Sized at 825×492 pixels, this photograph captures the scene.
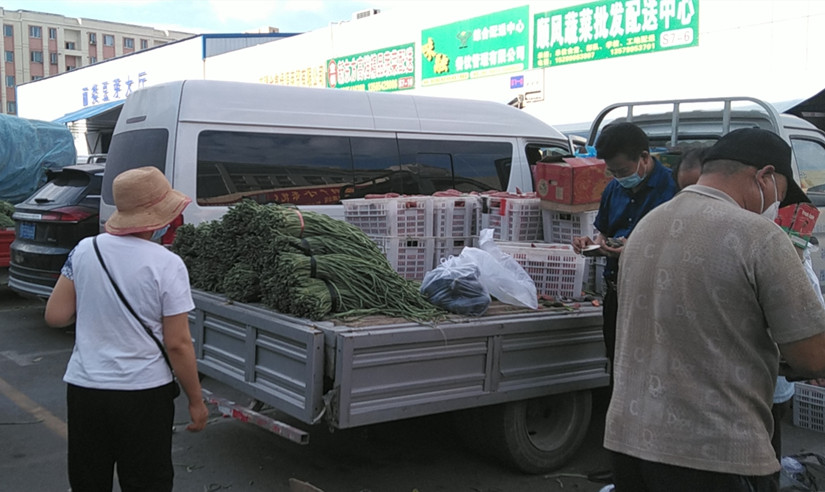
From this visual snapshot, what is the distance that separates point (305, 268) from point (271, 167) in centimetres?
309

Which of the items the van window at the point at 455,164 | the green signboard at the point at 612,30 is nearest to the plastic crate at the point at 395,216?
the van window at the point at 455,164

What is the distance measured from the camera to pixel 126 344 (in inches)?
108

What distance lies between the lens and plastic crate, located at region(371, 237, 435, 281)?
17.0 feet

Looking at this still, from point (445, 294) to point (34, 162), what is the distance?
1180cm

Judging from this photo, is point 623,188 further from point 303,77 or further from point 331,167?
point 303,77

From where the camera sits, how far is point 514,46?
16.8 meters

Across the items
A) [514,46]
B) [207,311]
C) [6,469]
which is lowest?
[6,469]

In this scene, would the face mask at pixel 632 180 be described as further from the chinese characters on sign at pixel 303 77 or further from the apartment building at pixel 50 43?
Answer: the apartment building at pixel 50 43

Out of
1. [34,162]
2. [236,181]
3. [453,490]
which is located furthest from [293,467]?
[34,162]

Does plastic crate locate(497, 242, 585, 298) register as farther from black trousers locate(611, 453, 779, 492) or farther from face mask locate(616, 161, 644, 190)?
black trousers locate(611, 453, 779, 492)

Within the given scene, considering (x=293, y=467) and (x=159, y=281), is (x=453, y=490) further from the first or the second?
(x=159, y=281)

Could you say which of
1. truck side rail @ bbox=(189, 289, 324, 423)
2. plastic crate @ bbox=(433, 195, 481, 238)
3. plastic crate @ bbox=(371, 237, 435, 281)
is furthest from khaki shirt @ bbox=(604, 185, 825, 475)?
plastic crate @ bbox=(433, 195, 481, 238)

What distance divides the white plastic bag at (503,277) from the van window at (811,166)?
3803mm

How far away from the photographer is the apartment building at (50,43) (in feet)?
274
